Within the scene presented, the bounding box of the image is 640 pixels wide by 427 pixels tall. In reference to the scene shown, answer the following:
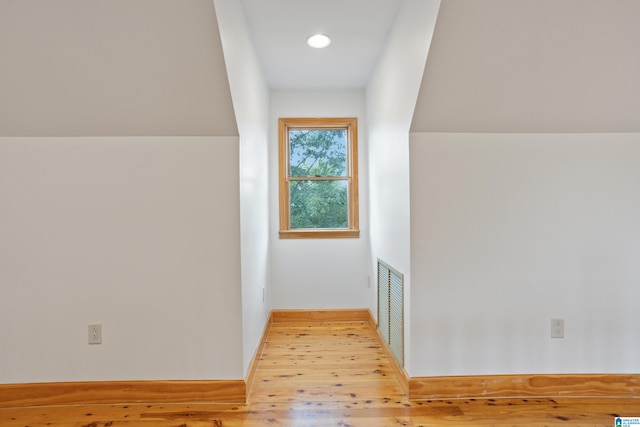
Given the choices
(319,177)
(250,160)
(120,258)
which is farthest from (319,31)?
(120,258)

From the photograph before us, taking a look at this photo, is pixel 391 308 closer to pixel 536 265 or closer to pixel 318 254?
pixel 536 265

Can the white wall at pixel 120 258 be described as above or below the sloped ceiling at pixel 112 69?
below

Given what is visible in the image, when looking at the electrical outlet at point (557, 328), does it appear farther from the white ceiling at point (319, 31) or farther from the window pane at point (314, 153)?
the window pane at point (314, 153)

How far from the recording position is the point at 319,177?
3.73 meters

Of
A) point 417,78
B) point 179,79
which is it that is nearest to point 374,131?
point 417,78

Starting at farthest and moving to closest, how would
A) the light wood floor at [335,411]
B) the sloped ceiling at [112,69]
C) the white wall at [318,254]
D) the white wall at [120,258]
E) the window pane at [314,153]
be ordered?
the window pane at [314,153] < the white wall at [318,254] < the white wall at [120,258] < the light wood floor at [335,411] < the sloped ceiling at [112,69]

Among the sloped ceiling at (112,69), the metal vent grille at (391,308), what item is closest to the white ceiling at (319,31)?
the sloped ceiling at (112,69)

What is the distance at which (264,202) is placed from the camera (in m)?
3.26

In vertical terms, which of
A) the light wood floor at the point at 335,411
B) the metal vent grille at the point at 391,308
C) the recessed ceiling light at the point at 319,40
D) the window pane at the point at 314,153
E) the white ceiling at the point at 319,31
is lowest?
the light wood floor at the point at 335,411

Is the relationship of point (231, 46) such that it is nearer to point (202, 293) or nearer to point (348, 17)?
point (348, 17)

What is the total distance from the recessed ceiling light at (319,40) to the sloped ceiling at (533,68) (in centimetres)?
106

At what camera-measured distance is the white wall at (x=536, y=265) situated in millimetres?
2084

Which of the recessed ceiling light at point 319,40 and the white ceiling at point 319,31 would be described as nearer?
the white ceiling at point 319,31

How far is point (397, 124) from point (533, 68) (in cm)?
77
